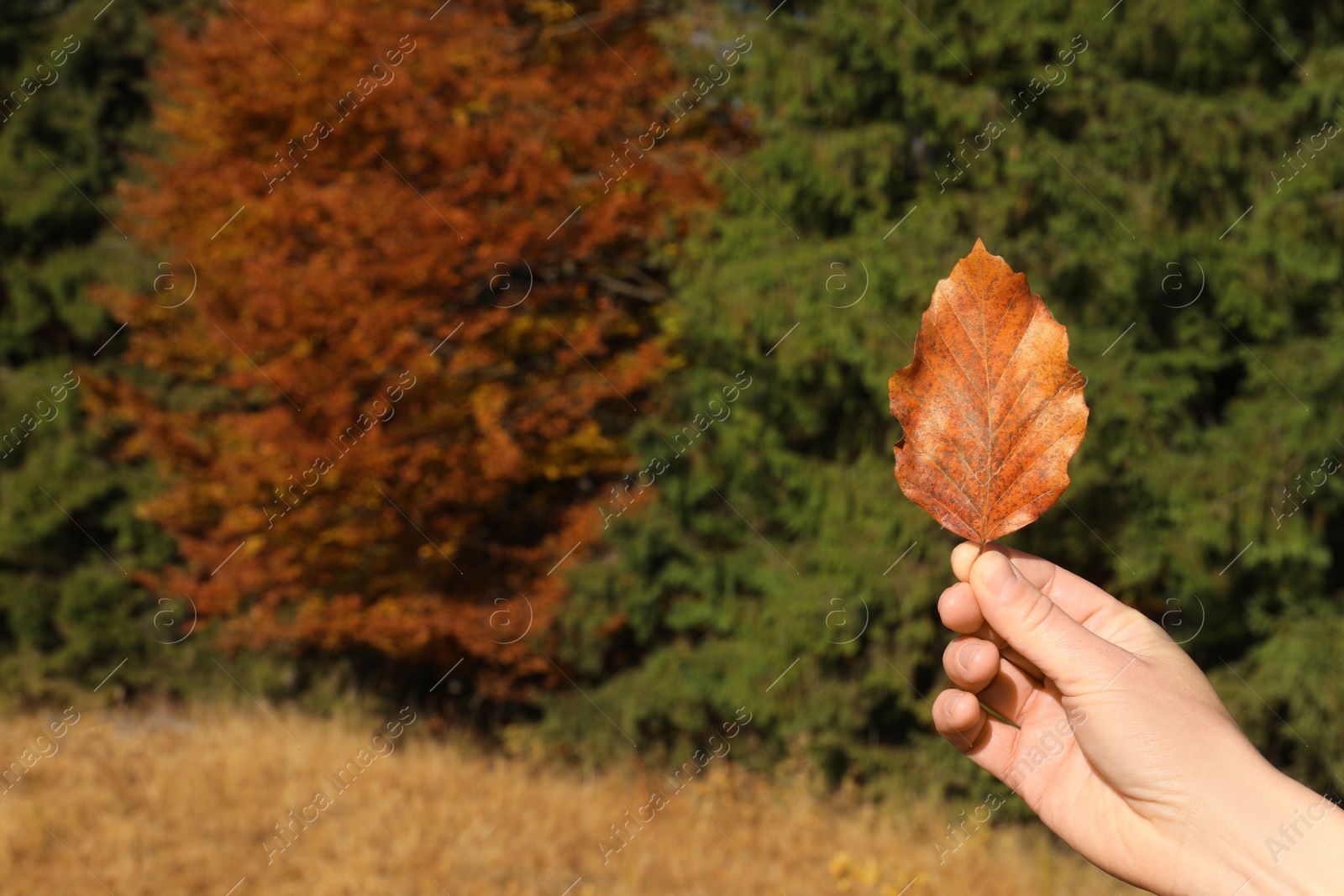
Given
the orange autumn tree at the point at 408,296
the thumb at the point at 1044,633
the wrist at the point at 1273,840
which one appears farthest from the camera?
the orange autumn tree at the point at 408,296

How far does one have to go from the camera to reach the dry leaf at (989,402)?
115 centimetres

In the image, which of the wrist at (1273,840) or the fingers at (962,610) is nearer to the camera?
the wrist at (1273,840)

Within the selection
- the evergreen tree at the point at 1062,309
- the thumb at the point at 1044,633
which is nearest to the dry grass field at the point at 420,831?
the evergreen tree at the point at 1062,309

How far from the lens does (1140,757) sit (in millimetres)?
1320

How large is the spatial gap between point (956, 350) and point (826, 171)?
17.6 ft

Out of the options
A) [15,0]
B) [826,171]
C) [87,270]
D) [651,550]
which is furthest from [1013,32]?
[15,0]

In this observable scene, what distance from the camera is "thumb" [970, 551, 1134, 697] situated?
4.31ft

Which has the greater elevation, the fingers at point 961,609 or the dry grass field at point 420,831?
the fingers at point 961,609

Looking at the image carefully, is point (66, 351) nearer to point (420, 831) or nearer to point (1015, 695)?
point (420, 831)

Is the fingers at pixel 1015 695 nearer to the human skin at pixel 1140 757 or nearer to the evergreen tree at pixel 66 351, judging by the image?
the human skin at pixel 1140 757

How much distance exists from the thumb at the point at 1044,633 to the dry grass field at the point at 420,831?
2745 mm

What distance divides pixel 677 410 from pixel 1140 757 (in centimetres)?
600

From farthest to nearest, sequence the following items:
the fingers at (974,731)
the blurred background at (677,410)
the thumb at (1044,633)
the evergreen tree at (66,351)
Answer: the evergreen tree at (66,351) → the blurred background at (677,410) → the fingers at (974,731) → the thumb at (1044,633)

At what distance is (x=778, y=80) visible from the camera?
6.38 metres
